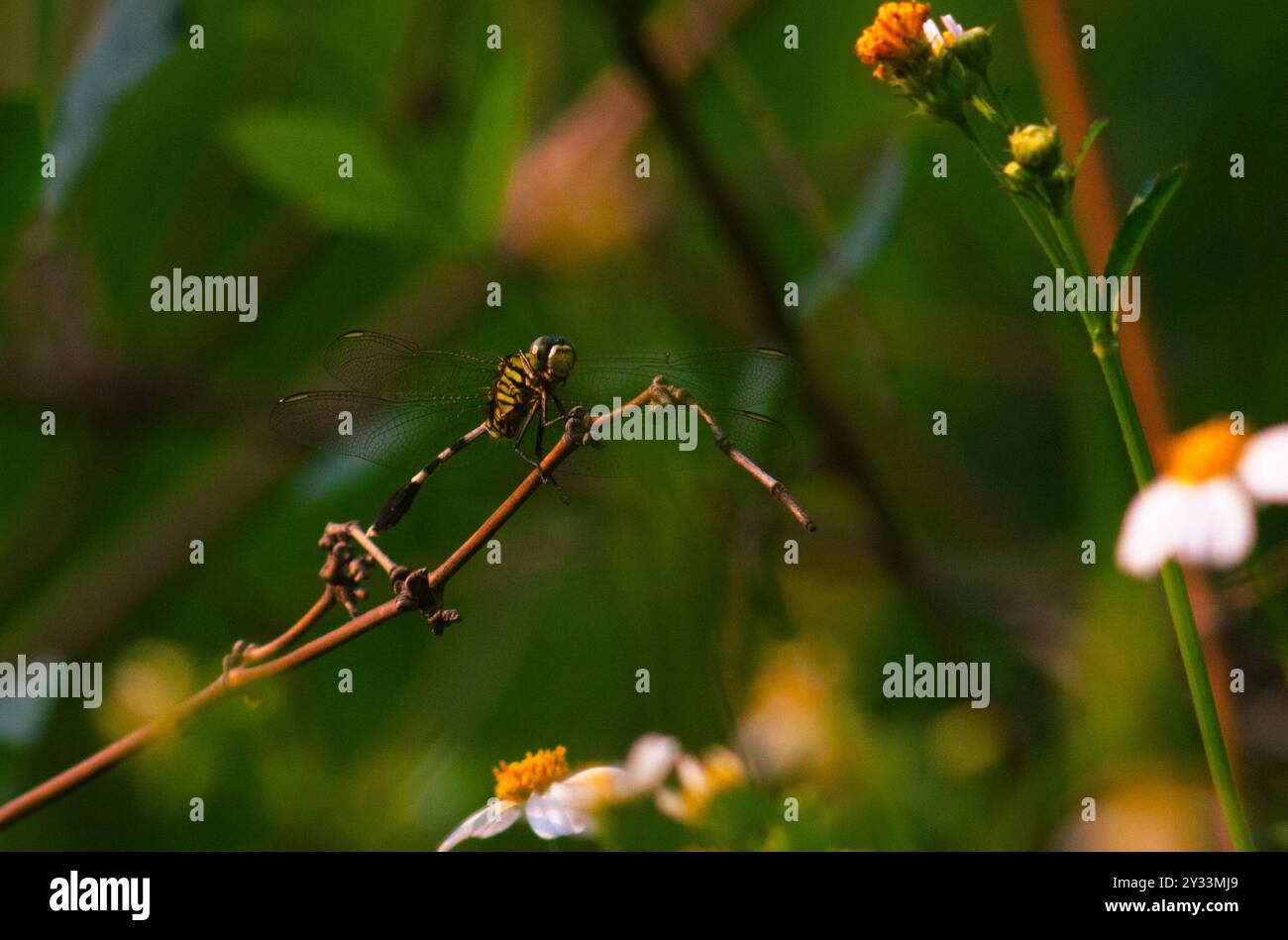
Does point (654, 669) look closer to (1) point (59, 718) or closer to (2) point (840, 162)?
(1) point (59, 718)

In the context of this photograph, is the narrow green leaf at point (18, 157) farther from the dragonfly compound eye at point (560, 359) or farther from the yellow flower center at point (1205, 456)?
the yellow flower center at point (1205, 456)

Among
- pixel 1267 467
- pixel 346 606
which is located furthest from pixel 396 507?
pixel 1267 467

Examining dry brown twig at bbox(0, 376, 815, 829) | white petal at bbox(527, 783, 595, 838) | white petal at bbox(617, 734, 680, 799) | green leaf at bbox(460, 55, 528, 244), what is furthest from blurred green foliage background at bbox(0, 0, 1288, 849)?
dry brown twig at bbox(0, 376, 815, 829)

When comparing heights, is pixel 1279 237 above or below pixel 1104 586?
above

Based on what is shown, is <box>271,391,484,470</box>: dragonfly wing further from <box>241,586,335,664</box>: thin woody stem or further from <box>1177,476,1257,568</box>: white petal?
<box>1177,476,1257,568</box>: white petal

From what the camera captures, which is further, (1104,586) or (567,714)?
(567,714)

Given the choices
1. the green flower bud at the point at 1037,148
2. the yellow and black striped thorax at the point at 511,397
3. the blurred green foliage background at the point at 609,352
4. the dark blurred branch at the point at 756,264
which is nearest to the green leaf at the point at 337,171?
the blurred green foliage background at the point at 609,352
